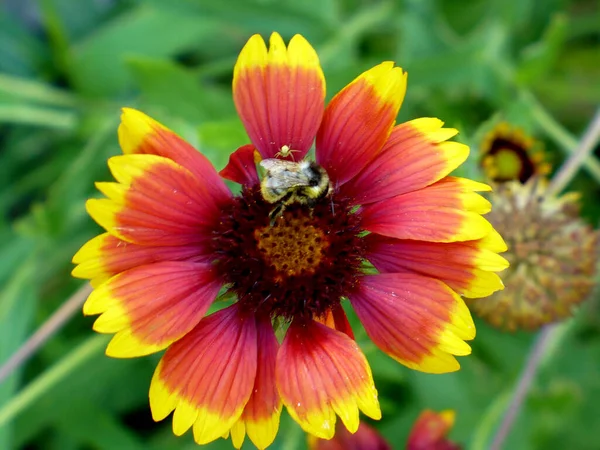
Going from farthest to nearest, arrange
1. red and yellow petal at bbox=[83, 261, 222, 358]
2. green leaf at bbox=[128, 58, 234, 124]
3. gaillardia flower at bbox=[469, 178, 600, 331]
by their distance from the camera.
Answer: green leaf at bbox=[128, 58, 234, 124] < gaillardia flower at bbox=[469, 178, 600, 331] < red and yellow petal at bbox=[83, 261, 222, 358]

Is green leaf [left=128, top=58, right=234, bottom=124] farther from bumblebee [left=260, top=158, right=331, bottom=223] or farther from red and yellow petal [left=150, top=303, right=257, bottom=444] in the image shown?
red and yellow petal [left=150, top=303, right=257, bottom=444]

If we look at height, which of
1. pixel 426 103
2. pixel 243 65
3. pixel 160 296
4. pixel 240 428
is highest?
pixel 243 65

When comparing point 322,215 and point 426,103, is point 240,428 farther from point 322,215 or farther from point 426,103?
point 426,103

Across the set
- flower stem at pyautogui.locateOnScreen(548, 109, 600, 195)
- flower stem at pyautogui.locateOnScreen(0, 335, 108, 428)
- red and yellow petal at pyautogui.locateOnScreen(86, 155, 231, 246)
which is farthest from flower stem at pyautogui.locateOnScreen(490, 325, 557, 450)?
flower stem at pyautogui.locateOnScreen(0, 335, 108, 428)

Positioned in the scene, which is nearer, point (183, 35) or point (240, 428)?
point (240, 428)

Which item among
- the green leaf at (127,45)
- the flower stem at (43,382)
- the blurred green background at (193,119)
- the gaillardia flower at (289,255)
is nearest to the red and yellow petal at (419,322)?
the gaillardia flower at (289,255)

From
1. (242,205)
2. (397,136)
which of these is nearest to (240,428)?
(242,205)
